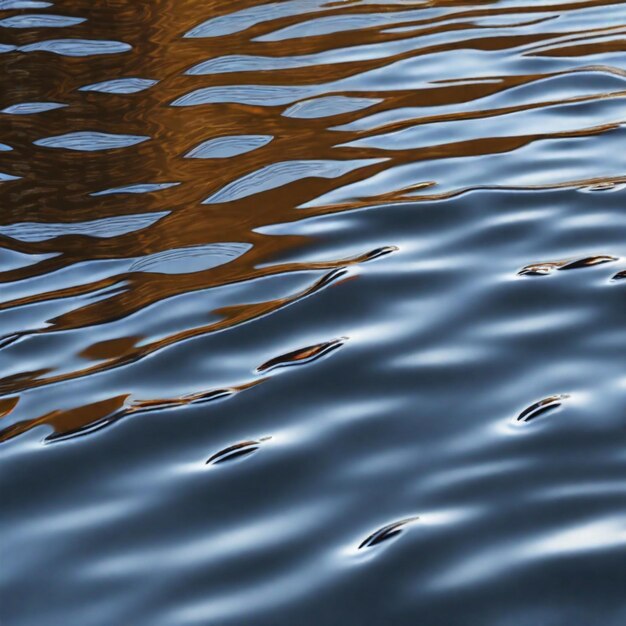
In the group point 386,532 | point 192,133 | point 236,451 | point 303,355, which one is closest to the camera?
point 386,532

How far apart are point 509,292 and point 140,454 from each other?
2.69ft

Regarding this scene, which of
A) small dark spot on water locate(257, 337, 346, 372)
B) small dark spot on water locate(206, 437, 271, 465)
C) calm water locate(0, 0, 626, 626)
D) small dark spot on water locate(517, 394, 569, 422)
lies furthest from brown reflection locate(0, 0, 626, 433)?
small dark spot on water locate(517, 394, 569, 422)

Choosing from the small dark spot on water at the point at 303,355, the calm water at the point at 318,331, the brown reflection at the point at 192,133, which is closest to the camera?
the calm water at the point at 318,331

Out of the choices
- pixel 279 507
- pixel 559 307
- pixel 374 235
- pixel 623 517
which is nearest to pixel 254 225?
pixel 374 235

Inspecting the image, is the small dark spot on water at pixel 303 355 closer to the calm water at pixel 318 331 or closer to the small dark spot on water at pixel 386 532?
the calm water at pixel 318 331

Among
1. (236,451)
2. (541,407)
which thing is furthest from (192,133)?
(541,407)

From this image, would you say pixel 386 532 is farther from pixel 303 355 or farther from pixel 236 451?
pixel 303 355

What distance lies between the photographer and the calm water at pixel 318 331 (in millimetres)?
1673

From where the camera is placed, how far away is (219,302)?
95.7 inches

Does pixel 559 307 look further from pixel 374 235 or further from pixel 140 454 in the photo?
pixel 140 454

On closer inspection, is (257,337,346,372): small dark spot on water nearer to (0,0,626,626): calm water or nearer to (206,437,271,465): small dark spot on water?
(0,0,626,626): calm water

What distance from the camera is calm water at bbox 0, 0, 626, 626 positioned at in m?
1.67

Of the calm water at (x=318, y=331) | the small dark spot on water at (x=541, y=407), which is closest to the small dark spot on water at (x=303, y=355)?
the calm water at (x=318, y=331)

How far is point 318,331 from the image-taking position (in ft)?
7.45
